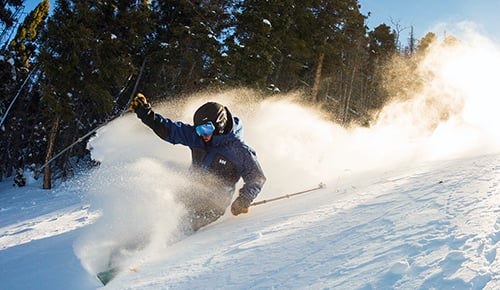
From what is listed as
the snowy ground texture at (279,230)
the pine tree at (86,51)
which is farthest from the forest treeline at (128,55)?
the snowy ground texture at (279,230)

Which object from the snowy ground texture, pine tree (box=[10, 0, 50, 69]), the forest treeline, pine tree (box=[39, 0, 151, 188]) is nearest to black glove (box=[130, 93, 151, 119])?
the snowy ground texture

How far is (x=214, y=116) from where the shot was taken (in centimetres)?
448

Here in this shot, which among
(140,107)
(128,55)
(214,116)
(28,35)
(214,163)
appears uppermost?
(28,35)

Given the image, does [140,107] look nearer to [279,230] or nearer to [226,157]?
[226,157]

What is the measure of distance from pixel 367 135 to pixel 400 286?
11.7 m

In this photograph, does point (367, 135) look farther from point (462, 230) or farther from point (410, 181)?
point (462, 230)

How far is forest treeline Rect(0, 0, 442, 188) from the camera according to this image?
36.7 ft

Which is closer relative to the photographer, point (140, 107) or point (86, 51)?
point (140, 107)

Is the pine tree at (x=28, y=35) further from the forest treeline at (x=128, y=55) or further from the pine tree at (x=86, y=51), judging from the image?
the pine tree at (x=86, y=51)

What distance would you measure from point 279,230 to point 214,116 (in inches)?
73.4

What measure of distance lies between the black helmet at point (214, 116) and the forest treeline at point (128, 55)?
17.2 feet

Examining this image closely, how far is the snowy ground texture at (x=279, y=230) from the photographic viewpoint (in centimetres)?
205

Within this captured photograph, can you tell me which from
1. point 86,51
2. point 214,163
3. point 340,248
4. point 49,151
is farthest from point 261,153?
point 49,151

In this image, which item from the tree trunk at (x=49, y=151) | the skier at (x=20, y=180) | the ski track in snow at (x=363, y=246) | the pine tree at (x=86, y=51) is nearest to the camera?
the ski track in snow at (x=363, y=246)
